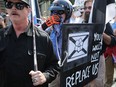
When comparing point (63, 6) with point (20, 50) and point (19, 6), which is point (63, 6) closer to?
point (19, 6)

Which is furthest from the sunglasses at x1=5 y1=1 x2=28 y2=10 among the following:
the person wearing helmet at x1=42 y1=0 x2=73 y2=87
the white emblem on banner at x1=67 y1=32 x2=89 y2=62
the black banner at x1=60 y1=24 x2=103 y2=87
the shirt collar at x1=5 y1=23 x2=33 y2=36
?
the person wearing helmet at x1=42 y1=0 x2=73 y2=87

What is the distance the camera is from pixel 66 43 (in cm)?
302

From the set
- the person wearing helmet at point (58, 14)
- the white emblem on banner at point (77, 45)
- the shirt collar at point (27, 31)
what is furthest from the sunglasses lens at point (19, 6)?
the person wearing helmet at point (58, 14)

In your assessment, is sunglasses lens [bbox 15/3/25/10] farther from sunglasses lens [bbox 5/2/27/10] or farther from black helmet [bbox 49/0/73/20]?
black helmet [bbox 49/0/73/20]

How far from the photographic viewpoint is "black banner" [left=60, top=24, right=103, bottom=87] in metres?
3.05

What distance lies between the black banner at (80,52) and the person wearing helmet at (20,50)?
0.74ft

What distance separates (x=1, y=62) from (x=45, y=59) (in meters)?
0.40

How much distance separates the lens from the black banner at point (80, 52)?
120 inches

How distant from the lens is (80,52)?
3.41 m

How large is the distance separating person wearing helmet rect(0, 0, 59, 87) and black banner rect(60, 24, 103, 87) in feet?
0.74

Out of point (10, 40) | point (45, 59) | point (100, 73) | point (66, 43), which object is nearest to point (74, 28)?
point (66, 43)

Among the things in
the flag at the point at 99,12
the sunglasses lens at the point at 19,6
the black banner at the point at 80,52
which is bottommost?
the black banner at the point at 80,52

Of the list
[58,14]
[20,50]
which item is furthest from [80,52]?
[20,50]

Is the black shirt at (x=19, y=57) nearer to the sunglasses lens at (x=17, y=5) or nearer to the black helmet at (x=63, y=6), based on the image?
the sunglasses lens at (x=17, y=5)
